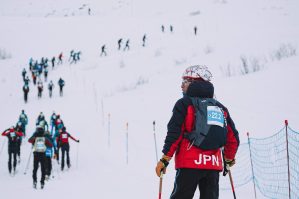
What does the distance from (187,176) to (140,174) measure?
26.5 feet

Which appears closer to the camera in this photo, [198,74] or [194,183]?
[194,183]

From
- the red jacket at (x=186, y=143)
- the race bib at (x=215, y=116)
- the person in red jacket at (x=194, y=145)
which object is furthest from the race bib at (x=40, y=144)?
the race bib at (x=215, y=116)

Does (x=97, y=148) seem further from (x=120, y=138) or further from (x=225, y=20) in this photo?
(x=225, y=20)

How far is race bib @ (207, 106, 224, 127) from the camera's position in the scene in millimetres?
3929

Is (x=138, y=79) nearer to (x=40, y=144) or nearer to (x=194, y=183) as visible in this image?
(x=40, y=144)

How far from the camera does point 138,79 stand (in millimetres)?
28656

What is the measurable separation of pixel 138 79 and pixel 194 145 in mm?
24858

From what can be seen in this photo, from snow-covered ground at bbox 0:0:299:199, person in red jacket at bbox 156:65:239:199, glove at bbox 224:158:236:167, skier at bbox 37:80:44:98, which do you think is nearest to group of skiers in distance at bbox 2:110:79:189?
snow-covered ground at bbox 0:0:299:199

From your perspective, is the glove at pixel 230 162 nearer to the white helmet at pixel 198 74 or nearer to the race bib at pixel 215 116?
the race bib at pixel 215 116

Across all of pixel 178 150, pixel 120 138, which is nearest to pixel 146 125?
pixel 120 138

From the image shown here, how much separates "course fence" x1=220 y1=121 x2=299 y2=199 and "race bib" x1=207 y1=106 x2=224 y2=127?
12.8 feet

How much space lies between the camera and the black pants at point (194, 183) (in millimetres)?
3912

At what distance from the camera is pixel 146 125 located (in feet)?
60.1

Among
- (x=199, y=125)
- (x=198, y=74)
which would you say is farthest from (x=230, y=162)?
(x=198, y=74)
